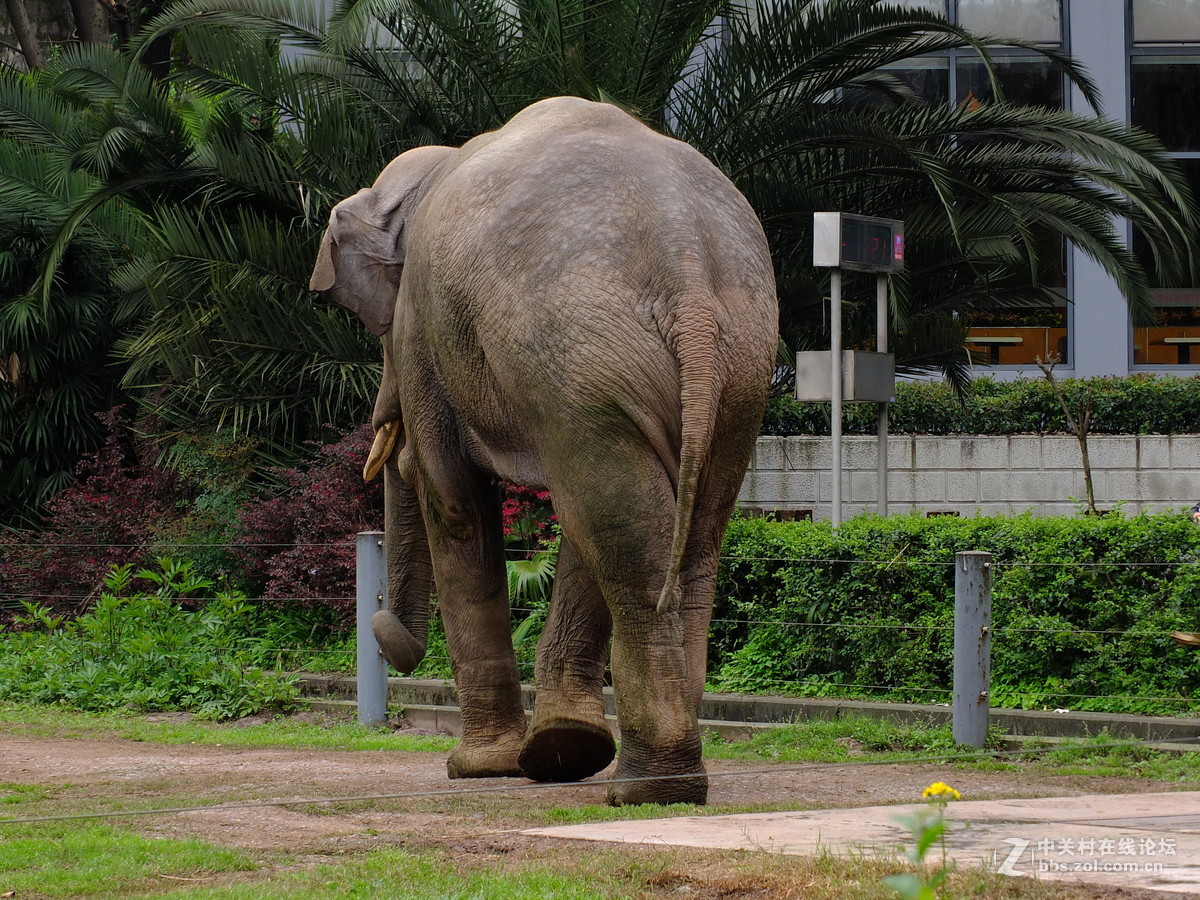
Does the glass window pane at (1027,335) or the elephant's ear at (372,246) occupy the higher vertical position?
the glass window pane at (1027,335)

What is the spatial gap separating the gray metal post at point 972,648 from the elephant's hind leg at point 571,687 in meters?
2.51

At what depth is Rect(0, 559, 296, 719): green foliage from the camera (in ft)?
36.1

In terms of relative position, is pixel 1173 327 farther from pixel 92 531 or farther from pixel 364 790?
pixel 364 790

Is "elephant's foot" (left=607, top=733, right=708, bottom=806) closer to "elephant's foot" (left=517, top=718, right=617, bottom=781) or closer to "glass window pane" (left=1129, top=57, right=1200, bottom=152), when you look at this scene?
"elephant's foot" (left=517, top=718, right=617, bottom=781)

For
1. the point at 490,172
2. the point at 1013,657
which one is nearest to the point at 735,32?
the point at 1013,657

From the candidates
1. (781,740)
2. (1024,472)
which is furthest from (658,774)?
(1024,472)

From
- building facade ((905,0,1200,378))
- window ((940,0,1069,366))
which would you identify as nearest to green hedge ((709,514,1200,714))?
building facade ((905,0,1200,378))

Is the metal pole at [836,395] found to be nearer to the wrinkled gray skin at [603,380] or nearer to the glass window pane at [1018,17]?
the wrinkled gray skin at [603,380]

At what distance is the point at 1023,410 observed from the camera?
1636 centimetres

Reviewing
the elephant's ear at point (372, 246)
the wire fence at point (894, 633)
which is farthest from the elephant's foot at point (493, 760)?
the wire fence at point (894, 633)

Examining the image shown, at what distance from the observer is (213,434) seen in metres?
14.3

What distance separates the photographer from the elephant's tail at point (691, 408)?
16.9ft

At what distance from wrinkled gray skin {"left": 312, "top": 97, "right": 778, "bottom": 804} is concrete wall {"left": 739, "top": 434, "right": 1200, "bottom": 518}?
30.3ft

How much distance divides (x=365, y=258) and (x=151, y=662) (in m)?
5.50
